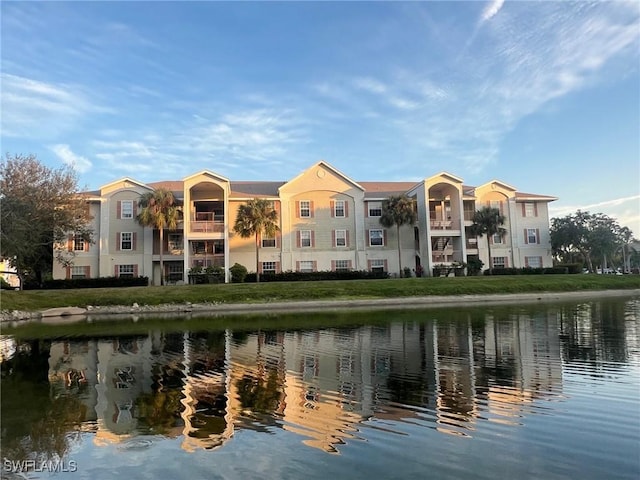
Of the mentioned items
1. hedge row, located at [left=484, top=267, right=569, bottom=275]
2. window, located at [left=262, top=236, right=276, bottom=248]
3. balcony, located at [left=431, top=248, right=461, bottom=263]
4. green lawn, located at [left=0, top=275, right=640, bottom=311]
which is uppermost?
window, located at [left=262, top=236, right=276, bottom=248]

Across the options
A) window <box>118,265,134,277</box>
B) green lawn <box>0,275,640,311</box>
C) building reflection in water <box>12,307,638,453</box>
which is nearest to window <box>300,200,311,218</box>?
green lawn <box>0,275,640,311</box>

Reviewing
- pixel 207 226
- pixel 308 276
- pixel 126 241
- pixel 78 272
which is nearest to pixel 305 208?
pixel 308 276

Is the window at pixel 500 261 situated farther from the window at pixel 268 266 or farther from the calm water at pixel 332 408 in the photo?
the calm water at pixel 332 408

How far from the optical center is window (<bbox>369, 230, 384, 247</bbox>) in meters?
50.9

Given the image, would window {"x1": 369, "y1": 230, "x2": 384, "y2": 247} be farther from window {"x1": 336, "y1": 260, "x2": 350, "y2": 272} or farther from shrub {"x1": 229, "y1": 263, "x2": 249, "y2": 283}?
shrub {"x1": 229, "y1": 263, "x2": 249, "y2": 283}

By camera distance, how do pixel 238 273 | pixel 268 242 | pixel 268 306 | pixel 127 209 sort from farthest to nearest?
pixel 268 242 → pixel 127 209 → pixel 238 273 → pixel 268 306

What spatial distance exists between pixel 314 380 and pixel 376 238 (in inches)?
1594

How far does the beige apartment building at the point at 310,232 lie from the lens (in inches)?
1875

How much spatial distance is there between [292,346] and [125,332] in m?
10.4

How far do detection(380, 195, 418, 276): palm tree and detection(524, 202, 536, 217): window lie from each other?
589 inches

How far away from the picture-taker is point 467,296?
37688 mm

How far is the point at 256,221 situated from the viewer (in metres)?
45.0

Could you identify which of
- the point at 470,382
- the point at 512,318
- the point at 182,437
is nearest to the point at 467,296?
the point at 512,318

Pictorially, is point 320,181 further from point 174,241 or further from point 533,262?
point 533,262
